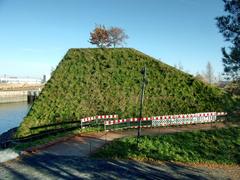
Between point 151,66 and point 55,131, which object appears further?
point 151,66

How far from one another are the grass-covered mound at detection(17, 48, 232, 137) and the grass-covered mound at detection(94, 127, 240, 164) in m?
7.00

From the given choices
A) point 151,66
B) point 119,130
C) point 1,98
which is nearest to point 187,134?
point 119,130

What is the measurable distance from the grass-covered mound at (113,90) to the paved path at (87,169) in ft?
34.3

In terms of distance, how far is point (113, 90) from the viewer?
103ft

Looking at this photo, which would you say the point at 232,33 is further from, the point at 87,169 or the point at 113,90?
the point at 113,90

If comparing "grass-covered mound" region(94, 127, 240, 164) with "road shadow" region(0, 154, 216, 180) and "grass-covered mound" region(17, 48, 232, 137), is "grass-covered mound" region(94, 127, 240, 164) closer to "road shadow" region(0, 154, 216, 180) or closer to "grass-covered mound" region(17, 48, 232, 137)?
"road shadow" region(0, 154, 216, 180)

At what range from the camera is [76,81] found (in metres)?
31.8

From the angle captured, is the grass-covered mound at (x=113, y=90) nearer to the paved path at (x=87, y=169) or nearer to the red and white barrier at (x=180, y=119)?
the red and white barrier at (x=180, y=119)

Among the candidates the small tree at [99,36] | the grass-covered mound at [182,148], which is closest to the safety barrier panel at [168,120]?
the grass-covered mound at [182,148]

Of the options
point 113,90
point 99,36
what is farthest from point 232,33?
point 99,36

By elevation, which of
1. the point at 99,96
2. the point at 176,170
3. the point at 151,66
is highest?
the point at 151,66

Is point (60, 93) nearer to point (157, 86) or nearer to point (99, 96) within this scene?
point (99, 96)

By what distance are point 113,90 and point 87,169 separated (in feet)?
56.2

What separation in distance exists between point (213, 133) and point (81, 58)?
60.4 feet
